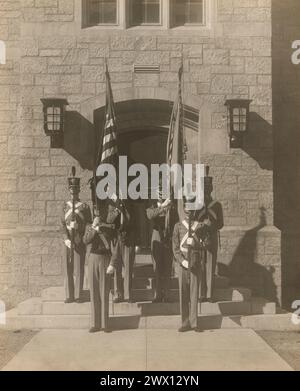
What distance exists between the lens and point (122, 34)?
10258 mm

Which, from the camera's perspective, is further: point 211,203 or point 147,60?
point 147,60

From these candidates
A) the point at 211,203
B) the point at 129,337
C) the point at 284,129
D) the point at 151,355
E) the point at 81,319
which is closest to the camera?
the point at 151,355

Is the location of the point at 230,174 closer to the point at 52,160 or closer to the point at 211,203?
the point at 211,203

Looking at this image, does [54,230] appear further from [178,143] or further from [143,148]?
[178,143]

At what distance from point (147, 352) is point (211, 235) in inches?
96.6

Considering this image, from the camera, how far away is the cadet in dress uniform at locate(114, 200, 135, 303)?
8477 millimetres

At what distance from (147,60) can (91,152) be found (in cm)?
194

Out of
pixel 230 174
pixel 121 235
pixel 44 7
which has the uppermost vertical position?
pixel 44 7

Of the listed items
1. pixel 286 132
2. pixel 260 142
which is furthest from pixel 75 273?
pixel 286 132

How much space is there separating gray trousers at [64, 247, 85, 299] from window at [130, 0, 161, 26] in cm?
450

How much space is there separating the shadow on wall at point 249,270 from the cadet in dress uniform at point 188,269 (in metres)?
2.09

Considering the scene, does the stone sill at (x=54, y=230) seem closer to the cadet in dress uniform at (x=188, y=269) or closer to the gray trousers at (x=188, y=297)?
the cadet in dress uniform at (x=188, y=269)

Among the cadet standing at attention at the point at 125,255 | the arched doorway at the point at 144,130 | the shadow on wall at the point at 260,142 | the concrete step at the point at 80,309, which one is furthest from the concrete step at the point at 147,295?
the shadow on wall at the point at 260,142

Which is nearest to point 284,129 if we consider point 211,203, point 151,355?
point 211,203
